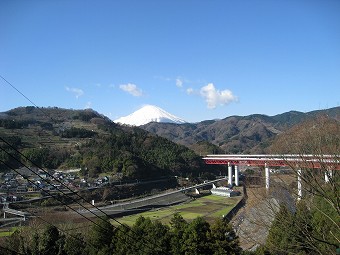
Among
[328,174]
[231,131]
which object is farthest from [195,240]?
[231,131]

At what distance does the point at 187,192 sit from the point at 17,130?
31638 mm

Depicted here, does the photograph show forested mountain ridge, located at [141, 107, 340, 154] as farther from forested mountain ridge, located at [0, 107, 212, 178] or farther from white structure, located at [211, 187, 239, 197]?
white structure, located at [211, 187, 239, 197]

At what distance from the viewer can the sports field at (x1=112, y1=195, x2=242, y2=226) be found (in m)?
24.2

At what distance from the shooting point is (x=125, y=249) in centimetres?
1133

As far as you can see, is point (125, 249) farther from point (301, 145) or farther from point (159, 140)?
point (159, 140)

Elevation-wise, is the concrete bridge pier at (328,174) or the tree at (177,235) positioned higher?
the concrete bridge pier at (328,174)

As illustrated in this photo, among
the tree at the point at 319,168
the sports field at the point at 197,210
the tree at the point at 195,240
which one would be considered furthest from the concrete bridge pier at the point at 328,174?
the sports field at the point at 197,210

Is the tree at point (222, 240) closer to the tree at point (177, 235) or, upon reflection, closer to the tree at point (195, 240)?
the tree at point (195, 240)

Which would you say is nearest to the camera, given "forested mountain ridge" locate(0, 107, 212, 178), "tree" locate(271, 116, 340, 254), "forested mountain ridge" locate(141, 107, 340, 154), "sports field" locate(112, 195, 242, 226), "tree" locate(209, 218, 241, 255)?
"tree" locate(271, 116, 340, 254)

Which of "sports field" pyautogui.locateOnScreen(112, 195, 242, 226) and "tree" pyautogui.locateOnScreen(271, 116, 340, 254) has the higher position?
"tree" pyautogui.locateOnScreen(271, 116, 340, 254)

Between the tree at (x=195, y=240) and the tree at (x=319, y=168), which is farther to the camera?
the tree at (x=195, y=240)

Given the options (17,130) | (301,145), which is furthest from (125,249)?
(17,130)

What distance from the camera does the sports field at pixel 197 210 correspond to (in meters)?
24.2

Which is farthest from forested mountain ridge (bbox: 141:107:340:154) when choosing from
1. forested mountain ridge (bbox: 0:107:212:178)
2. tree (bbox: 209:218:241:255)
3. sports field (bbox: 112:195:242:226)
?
tree (bbox: 209:218:241:255)
